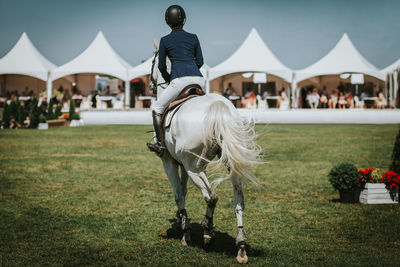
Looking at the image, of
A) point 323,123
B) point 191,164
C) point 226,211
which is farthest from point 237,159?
point 323,123

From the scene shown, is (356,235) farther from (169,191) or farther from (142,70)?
(142,70)

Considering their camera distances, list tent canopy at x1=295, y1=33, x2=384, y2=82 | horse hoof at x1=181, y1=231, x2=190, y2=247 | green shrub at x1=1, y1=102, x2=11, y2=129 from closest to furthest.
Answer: horse hoof at x1=181, y1=231, x2=190, y2=247
green shrub at x1=1, y1=102, x2=11, y2=129
tent canopy at x1=295, y1=33, x2=384, y2=82

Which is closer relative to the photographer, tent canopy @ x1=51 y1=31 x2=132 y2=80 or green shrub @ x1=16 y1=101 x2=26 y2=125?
green shrub @ x1=16 y1=101 x2=26 y2=125

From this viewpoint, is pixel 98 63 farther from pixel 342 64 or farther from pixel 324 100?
pixel 342 64

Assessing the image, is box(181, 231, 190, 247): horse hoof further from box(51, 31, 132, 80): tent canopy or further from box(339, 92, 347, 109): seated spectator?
box(339, 92, 347, 109): seated spectator

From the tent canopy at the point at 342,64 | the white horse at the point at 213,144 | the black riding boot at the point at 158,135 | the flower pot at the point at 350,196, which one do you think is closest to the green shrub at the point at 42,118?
the tent canopy at the point at 342,64

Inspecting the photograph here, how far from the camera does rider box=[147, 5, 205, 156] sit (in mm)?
5812

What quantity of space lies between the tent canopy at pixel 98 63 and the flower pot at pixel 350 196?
27877 mm

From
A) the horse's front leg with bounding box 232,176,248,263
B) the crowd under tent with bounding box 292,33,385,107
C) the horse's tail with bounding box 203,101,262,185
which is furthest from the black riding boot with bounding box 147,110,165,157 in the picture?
the crowd under tent with bounding box 292,33,385,107

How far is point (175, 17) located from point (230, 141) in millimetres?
1951

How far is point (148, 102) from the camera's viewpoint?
38.3 meters

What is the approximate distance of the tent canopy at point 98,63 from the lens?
1375 inches

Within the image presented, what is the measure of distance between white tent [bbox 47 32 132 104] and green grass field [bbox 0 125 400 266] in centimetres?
2147

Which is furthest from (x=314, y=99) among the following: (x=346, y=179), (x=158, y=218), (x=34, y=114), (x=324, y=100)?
(x=158, y=218)
